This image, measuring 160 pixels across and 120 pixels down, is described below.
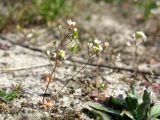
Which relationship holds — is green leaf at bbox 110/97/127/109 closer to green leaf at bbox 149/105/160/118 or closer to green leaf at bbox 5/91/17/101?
green leaf at bbox 149/105/160/118

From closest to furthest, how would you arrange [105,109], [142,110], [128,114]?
1. [142,110]
2. [128,114]
3. [105,109]

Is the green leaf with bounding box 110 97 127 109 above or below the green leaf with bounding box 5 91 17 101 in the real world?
below

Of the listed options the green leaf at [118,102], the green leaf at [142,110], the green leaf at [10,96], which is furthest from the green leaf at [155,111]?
the green leaf at [10,96]

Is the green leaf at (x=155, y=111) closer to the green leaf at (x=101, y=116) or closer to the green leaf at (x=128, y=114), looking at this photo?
the green leaf at (x=128, y=114)

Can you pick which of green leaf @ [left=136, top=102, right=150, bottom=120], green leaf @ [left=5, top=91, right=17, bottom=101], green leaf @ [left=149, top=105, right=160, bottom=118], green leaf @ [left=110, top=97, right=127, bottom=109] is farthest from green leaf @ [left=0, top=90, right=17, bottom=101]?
green leaf @ [left=149, top=105, right=160, bottom=118]

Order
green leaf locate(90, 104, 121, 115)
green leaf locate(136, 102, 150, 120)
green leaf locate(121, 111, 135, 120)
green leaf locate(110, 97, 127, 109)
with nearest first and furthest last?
green leaf locate(136, 102, 150, 120)
green leaf locate(121, 111, 135, 120)
green leaf locate(90, 104, 121, 115)
green leaf locate(110, 97, 127, 109)

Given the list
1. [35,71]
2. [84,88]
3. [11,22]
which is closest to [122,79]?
[84,88]

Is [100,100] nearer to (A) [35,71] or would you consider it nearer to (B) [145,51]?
(A) [35,71]

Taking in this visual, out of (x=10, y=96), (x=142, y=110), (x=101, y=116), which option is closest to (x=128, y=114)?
(x=142, y=110)

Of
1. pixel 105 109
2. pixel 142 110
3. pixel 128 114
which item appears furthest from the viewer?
pixel 105 109

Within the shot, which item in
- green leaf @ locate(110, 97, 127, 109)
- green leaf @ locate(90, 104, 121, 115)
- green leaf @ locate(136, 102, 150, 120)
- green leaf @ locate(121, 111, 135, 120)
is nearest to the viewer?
green leaf @ locate(136, 102, 150, 120)

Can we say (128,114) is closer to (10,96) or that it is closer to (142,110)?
(142,110)
